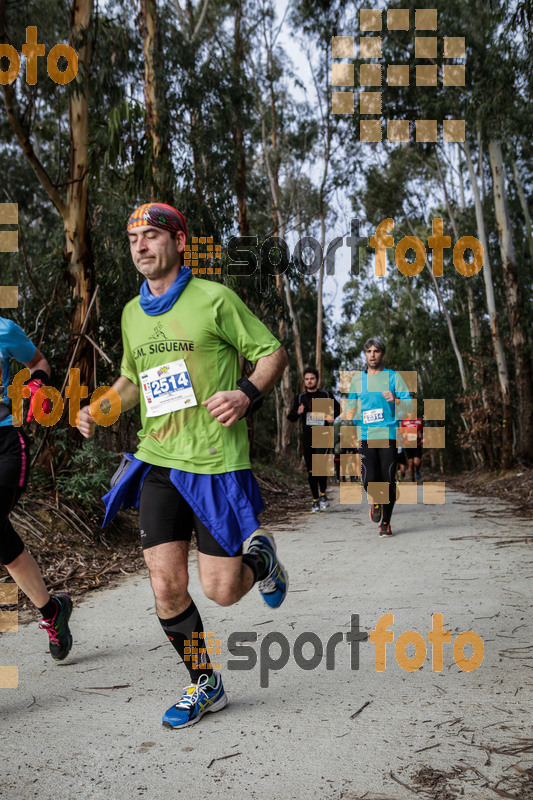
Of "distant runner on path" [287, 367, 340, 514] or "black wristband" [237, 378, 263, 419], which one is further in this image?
"distant runner on path" [287, 367, 340, 514]

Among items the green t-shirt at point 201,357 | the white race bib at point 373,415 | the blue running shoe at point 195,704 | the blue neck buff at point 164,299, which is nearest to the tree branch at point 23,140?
the white race bib at point 373,415

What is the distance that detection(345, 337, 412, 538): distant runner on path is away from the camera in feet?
26.1

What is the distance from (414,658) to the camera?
3729mm

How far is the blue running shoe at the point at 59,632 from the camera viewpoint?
3.79 m

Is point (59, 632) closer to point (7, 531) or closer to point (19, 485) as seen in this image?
point (7, 531)

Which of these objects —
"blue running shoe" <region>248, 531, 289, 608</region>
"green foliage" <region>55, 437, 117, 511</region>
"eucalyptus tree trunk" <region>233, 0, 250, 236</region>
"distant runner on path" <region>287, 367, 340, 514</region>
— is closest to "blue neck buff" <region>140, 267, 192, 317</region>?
"blue running shoe" <region>248, 531, 289, 608</region>

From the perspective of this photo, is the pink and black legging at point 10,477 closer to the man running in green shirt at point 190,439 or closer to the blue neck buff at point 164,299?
the man running in green shirt at point 190,439

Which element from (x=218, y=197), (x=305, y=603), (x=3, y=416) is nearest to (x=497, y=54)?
(x=218, y=197)

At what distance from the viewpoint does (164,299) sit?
3146 millimetres

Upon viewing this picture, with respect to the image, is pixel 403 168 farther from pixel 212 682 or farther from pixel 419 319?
pixel 212 682

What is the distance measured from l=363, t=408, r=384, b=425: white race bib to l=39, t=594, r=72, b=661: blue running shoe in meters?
4.84

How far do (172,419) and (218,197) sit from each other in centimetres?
1185

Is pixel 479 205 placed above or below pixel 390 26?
below

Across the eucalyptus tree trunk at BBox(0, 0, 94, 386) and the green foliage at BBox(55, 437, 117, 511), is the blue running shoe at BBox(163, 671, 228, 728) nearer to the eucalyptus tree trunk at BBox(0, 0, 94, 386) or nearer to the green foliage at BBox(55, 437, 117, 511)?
the green foliage at BBox(55, 437, 117, 511)
